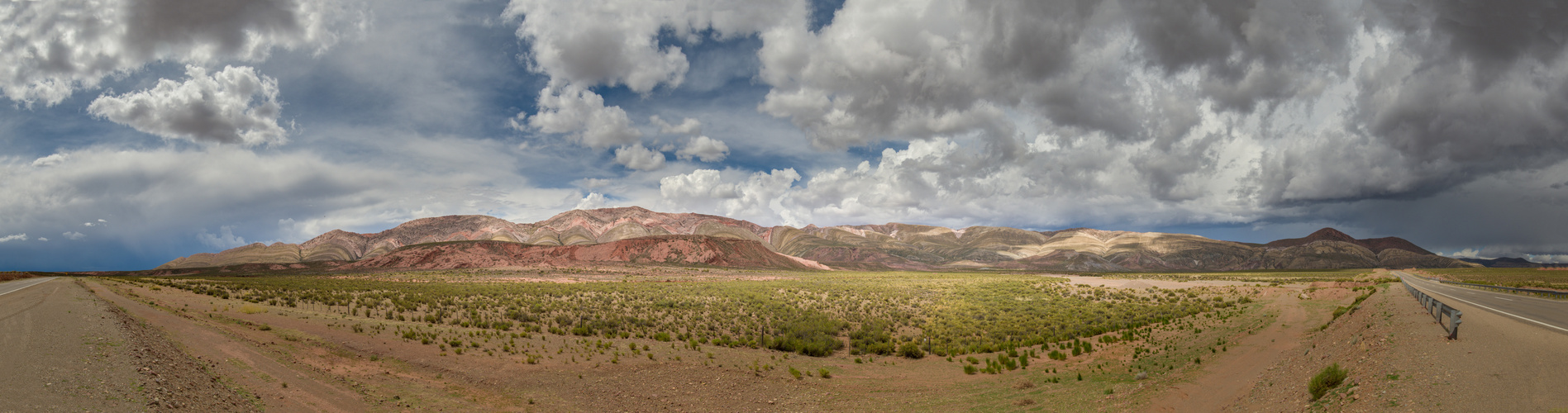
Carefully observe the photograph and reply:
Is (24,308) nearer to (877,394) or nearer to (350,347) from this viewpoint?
(350,347)

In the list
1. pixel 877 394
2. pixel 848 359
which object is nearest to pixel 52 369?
pixel 877 394

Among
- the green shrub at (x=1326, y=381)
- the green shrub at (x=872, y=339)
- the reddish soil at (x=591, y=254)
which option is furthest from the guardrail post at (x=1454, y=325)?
the reddish soil at (x=591, y=254)

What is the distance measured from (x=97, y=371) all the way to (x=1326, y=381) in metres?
22.4

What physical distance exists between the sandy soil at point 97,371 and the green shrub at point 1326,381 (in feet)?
64.6

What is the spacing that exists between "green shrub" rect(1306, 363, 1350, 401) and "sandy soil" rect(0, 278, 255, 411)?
19679mm

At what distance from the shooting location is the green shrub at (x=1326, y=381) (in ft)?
31.2

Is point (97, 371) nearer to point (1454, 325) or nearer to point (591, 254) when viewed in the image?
point (1454, 325)

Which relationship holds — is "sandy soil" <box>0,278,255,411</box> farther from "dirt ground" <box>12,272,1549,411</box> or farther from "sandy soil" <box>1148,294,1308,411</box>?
"sandy soil" <box>1148,294,1308,411</box>

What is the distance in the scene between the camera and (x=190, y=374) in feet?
36.7

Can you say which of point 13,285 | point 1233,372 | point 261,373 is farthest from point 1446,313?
point 13,285

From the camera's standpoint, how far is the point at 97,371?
9570mm

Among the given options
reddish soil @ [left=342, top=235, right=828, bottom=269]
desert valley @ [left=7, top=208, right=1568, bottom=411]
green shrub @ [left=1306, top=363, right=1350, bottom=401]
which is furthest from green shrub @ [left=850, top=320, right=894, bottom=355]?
reddish soil @ [left=342, top=235, right=828, bottom=269]

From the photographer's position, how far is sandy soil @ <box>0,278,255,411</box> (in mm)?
8094

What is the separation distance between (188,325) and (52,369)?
1237 centimetres
